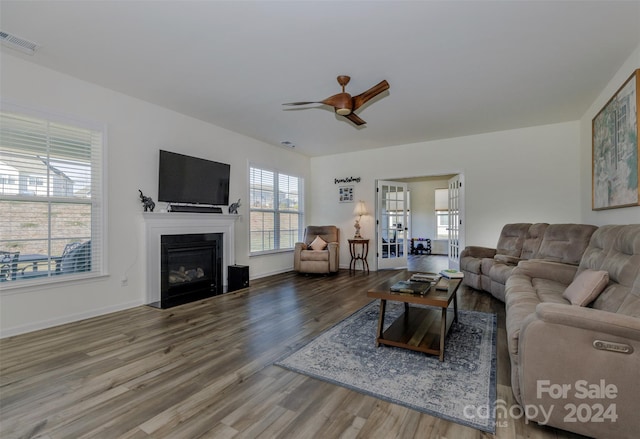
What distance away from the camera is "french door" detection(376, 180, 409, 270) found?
6676mm

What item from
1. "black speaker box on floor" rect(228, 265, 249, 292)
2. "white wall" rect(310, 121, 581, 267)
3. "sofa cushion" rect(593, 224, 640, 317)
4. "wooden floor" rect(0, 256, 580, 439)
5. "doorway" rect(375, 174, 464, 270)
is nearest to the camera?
"wooden floor" rect(0, 256, 580, 439)

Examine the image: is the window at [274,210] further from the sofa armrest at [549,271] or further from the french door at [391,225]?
the sofa armrest at [549,271]

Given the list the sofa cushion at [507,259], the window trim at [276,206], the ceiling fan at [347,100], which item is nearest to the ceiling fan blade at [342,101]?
the ceiling fan at [347,100]

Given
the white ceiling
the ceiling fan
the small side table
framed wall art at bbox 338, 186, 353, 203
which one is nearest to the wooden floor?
the ceiling fan

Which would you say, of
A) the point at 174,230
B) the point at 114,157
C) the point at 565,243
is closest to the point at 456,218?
the point at 565,243

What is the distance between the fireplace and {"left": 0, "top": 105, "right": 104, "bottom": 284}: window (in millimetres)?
777

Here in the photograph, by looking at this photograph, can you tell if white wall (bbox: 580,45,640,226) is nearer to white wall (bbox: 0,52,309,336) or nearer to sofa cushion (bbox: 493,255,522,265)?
sofa cushion (bbox: 493,255,522,265)

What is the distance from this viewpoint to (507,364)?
7.36ft

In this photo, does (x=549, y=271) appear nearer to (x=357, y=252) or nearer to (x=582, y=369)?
(x=582, y=369)

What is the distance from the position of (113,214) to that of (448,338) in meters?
3.90

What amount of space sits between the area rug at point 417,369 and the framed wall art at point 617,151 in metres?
1.88

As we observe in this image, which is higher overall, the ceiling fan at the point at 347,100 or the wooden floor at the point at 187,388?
the ceiling fan at the point at 347,100

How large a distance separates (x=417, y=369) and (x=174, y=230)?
3.52 m

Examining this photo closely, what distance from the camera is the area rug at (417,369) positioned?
1780 mm
